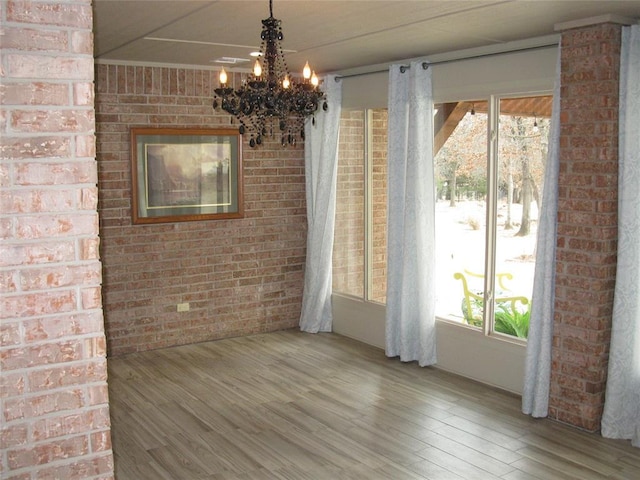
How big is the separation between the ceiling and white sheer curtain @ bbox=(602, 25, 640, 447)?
1.30ft

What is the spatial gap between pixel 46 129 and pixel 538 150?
416cm

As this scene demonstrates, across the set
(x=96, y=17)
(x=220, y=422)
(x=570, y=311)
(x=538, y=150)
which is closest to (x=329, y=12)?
(x=96, y=17)

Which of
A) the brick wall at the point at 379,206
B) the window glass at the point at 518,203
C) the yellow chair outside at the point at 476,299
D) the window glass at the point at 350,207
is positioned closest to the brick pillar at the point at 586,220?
the window glass at the point at 518,203

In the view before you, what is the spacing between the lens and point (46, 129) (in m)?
1.46

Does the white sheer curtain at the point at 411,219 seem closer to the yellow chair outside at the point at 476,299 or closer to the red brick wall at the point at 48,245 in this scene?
the yellow chair outside at the point at 476,299

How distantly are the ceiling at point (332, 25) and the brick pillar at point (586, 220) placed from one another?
0.98 feet

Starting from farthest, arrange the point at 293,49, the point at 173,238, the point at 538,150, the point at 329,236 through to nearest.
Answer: the point at 329,236 < the point at 173,238 < the point at 293,49 < the point at 538,150

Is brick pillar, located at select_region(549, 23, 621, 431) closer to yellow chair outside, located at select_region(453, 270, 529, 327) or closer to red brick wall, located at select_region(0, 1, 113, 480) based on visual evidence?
yellow chair outside, located at select_region(453, 270, 529, 327)

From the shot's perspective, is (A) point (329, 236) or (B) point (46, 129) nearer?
(B) point (46, 129)

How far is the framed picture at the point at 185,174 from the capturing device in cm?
616

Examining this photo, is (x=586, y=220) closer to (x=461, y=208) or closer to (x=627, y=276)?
(x=627, y=276)

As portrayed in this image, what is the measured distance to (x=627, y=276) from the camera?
4184mm

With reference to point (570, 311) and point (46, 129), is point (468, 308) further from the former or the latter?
point (46, 129)

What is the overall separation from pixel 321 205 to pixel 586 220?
304cm
